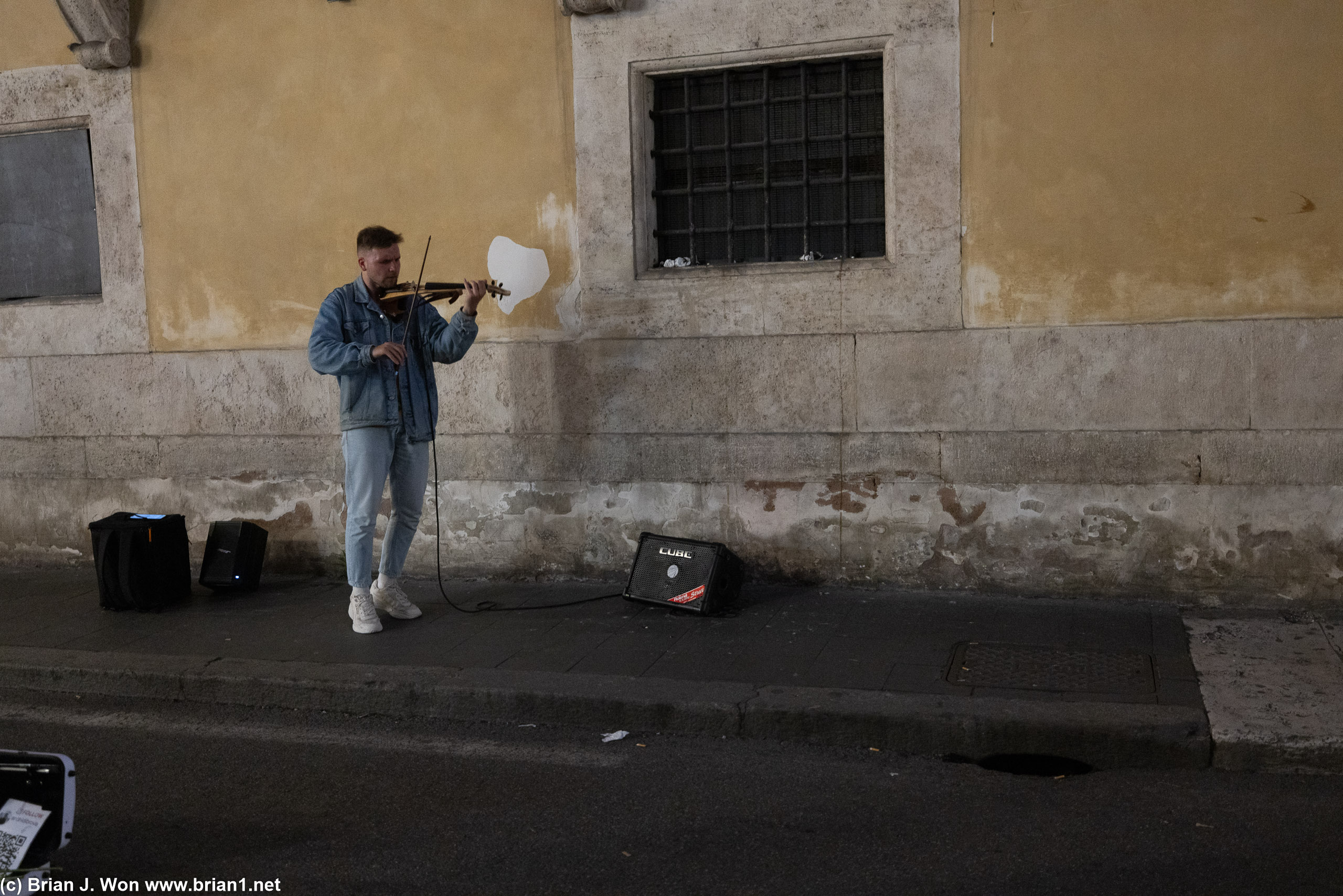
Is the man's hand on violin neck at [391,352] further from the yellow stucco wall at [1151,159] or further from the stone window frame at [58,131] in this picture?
the stone window frame at [58,131]

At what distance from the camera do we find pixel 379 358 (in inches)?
228

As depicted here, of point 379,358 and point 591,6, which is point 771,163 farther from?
point 379,358

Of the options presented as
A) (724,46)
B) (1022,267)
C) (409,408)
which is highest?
(724,46)

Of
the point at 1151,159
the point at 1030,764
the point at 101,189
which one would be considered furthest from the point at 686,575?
the point at 101,189

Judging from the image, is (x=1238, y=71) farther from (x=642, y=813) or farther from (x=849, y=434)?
(x=642, y=813)

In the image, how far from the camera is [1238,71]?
566 centimetres

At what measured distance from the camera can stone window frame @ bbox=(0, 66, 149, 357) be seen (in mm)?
7438

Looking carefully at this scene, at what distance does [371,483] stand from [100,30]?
3.63m

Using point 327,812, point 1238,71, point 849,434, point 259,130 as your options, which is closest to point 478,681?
point 327,812

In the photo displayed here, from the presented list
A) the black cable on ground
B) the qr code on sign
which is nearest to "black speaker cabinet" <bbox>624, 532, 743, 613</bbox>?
the black cable on ground

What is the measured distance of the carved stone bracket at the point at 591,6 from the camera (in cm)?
640

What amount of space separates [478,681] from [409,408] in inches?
63.8

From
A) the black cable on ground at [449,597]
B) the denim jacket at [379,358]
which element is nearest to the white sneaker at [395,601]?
the black cable on ground at [449,597]

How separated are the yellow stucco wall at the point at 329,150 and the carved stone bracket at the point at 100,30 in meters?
0.11
